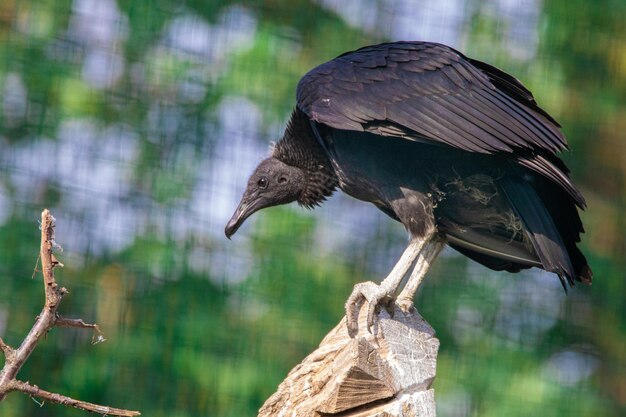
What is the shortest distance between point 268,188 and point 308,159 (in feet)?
0.69

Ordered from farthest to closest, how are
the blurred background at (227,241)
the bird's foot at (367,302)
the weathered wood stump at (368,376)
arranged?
1. the blurred background at (227,241)
2. the bird's foot at (367,302)
3. the weathered wood stump at (368,376)

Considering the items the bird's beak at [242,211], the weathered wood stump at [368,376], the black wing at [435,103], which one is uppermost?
the black wing at [435,103]

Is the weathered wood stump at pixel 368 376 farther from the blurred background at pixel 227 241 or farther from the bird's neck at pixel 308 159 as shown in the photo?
the blurred background at pixel 227 241

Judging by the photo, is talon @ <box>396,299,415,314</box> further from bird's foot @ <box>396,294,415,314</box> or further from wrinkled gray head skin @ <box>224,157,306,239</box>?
wrinkled gray head skin @ <box>224,157,306,239</box>

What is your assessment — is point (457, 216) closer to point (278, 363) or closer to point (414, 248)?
point (414, 248)

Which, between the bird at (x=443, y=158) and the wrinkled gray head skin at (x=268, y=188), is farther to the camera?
the wrinkled gray head skin at (x=268, y=188)

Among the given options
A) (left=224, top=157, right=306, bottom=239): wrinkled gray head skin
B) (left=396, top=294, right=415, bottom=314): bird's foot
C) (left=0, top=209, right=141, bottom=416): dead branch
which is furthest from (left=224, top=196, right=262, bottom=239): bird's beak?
(left=0, top=209, right=141, bottom=416): dead branch

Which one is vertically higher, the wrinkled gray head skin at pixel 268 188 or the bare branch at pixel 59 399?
the wrinkled gray head skin at pixel 268 188

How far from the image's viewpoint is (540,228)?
3410 millimetres

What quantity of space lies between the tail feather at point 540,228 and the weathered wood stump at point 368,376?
43 centimetres

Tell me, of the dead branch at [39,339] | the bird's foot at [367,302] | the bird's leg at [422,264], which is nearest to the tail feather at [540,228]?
the bird's leg at [422,264]

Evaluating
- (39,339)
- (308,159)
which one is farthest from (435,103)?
(39,339)

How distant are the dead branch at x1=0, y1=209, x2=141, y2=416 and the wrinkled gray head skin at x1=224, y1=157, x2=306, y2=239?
1877mm

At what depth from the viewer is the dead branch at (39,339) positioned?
82.8 inches
